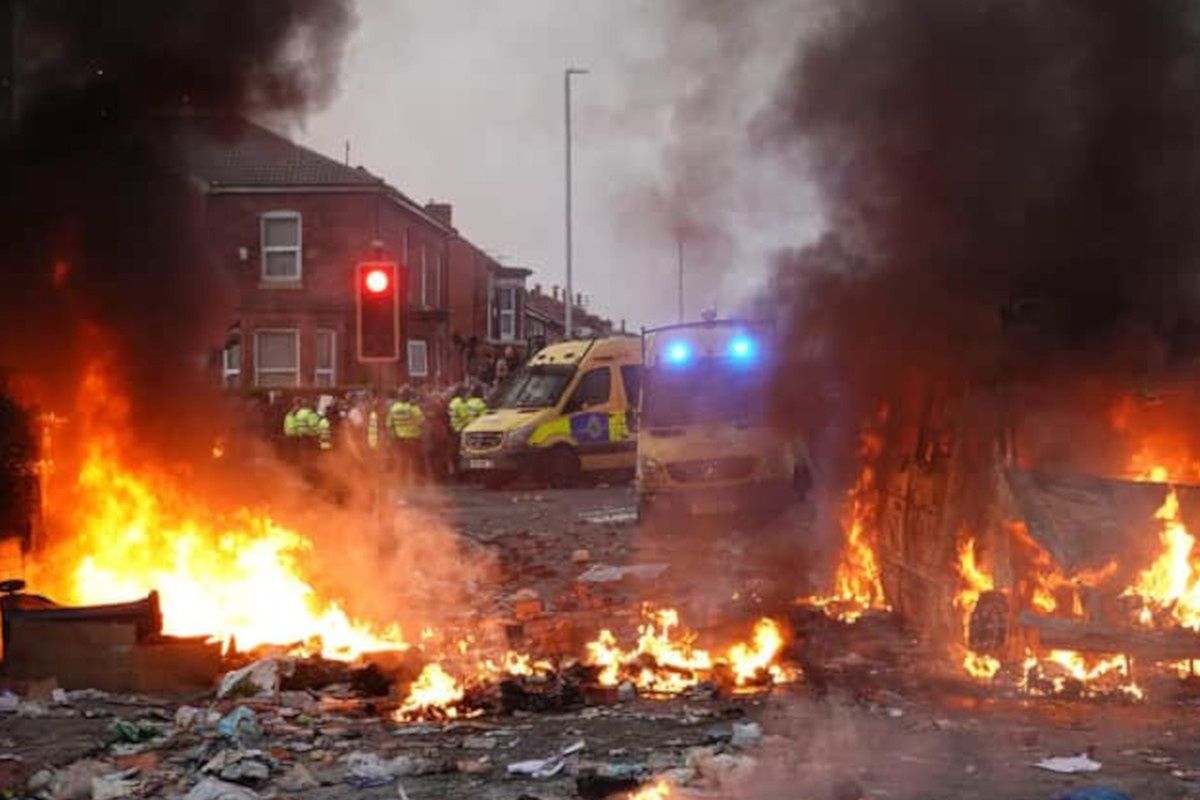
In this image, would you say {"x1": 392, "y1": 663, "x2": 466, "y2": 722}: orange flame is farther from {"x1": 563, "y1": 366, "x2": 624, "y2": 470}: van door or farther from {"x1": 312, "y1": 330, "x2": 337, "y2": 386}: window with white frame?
{"x1": 312, "y1": 330, "x2": 337, "y2": 386}: window with white frame

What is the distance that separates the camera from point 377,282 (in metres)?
10.1

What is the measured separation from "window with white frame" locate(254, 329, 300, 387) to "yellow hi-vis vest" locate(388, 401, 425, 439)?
8.03 meters

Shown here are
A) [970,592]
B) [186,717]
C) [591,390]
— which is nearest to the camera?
[186,717]

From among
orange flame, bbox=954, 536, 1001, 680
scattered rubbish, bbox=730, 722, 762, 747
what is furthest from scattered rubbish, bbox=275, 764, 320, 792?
orange flame, bbox=954, 536, 1001, 680

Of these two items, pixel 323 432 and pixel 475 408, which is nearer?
pixel 323 432

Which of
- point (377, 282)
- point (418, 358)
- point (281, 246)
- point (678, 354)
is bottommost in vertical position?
point (678, 354)

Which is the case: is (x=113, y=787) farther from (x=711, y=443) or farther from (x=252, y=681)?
(x=711, y=443)

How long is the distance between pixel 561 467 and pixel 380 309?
36.1 feet

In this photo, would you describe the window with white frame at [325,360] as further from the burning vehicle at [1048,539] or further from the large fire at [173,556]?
the burning vehicle at [1048,539]

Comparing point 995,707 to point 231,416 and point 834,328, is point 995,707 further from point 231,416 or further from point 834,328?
point 231,416

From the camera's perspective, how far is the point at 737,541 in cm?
1385

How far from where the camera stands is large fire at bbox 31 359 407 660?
9641 mm

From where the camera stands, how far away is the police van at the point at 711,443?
14258 mm

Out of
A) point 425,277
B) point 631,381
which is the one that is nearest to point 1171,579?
point 631,381
